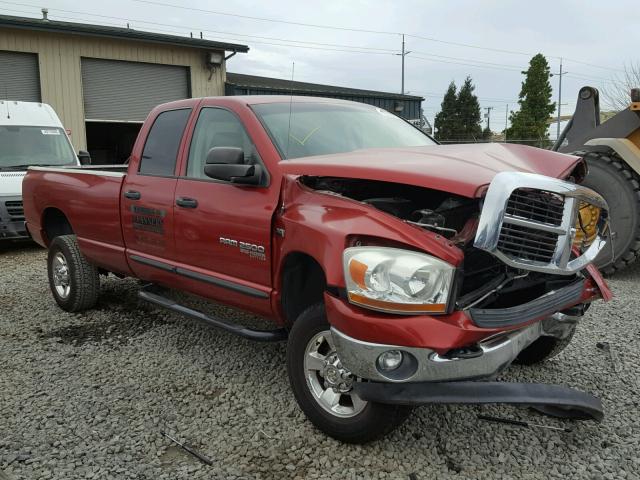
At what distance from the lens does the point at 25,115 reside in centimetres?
967

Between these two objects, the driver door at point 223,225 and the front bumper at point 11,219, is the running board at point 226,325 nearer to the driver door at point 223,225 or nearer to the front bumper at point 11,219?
the driver door at point 223,225

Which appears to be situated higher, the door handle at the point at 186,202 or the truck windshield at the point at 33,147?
the truck windshield at the point at 33,147

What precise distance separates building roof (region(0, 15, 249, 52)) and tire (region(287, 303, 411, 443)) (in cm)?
1405

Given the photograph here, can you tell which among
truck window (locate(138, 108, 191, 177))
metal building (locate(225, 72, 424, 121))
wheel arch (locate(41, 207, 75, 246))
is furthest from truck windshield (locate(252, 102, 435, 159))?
metal building (locate(225, 72, 424, 121))

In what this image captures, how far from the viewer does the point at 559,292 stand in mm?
2846

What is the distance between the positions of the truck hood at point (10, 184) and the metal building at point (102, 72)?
21.5 feet

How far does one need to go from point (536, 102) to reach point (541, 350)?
125ft

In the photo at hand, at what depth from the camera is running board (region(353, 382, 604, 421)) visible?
2.43 metres

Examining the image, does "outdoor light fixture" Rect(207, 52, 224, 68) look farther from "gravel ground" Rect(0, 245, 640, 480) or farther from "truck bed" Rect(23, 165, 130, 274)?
"gravel ground" Rect(0, 245, 640, 480)

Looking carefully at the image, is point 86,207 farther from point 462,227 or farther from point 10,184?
point 10,184

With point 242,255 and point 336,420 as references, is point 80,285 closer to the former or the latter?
point 242,255

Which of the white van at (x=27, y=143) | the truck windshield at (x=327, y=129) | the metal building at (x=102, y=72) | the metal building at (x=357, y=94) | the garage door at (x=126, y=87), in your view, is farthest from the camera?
Result: the metal building at (x=357, y=94)

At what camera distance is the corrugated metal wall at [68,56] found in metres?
14.1

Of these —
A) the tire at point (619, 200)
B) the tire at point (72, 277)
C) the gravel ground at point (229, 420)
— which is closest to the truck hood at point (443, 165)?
the gravel ground at point (229, 420)
